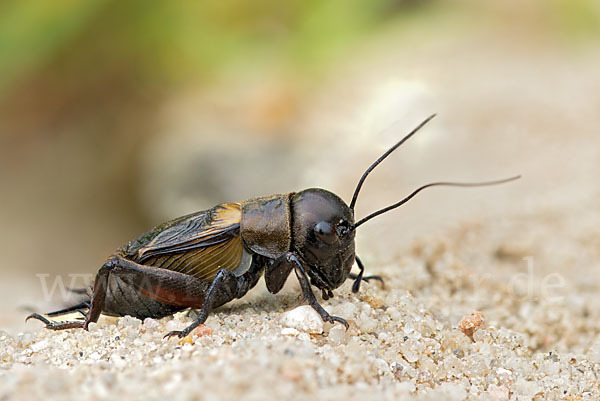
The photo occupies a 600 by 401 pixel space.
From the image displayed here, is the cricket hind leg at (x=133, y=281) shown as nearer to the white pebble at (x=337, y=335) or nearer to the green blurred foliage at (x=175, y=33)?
the white pebble at (x=337, y=335)

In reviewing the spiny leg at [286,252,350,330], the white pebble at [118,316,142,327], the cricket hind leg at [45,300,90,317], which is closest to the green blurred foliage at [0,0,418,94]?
the cricket hind leg at [45,300,90,317]

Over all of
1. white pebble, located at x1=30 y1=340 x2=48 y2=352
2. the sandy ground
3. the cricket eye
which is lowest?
the sandy ground

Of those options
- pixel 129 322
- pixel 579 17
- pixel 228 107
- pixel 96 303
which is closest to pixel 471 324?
pixel 129 322

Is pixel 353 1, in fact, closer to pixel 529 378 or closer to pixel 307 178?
pixel 307 178

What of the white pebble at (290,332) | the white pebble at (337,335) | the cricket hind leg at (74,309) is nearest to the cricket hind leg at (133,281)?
the cricket hind leg at (74,309)

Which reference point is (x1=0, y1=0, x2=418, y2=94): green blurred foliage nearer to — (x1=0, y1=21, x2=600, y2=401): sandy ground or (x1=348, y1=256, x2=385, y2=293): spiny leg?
(x1=0, y1=21, x2=600, y2=401): sandy ground

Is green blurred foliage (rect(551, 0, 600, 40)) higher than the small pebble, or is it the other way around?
green blurred foliage (rect(551, 0, 600, 40))

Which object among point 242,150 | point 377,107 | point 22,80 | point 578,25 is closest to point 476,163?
point 377,107

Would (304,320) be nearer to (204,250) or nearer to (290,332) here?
(290,332)
